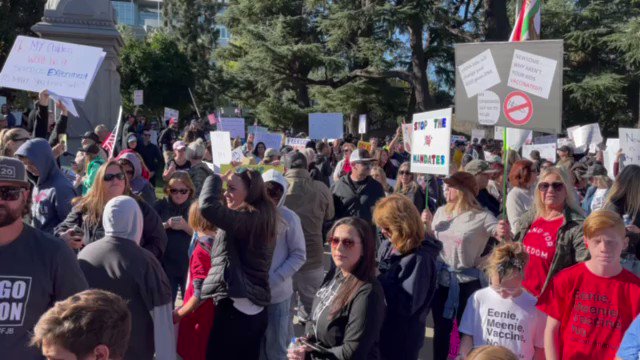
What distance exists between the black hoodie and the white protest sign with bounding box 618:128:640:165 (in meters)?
6.21

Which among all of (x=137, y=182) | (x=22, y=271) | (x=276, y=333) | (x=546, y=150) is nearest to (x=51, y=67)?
(x=137, y=182)

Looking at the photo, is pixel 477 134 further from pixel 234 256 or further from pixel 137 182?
pixel 234 256

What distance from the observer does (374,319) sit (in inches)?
149

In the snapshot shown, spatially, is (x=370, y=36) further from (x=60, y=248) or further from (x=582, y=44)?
(x=60, y=248)

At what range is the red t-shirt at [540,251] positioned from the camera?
518 centimetres

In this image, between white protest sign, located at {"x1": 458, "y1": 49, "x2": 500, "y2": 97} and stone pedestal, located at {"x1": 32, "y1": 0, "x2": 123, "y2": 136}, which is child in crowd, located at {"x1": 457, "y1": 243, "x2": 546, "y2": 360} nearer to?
white protest sign, located at {"x1": 458, "y1": 49, "x2": 500, "y2": 97}

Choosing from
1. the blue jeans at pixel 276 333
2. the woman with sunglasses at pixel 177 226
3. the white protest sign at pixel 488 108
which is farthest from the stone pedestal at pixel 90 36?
the blue jeans at pixel 276 333

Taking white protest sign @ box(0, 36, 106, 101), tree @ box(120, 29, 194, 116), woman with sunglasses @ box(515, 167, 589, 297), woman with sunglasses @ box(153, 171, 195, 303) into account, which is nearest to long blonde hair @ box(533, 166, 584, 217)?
woman with sunglasses @ box(515, 167, 589, 297)

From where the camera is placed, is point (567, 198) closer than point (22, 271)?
No

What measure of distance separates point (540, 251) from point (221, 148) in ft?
20.4

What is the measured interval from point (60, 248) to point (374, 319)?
1.55 meters

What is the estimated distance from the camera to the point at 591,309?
3.77m

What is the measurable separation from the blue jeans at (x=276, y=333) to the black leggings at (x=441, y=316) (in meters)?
1.12

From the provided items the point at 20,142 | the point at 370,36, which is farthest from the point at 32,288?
the point at 370,36
